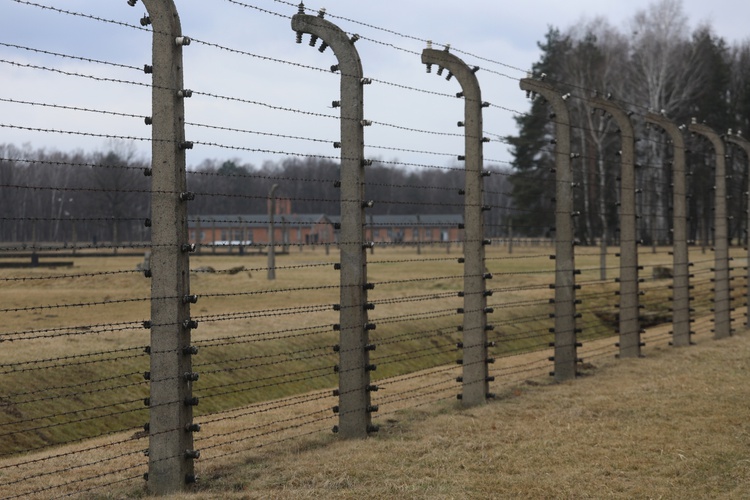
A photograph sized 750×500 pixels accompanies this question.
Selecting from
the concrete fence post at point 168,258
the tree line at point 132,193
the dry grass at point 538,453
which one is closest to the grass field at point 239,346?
the concrete fence post at point 168,258

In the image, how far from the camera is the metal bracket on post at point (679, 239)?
637 inches

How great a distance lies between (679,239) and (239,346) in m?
7.45

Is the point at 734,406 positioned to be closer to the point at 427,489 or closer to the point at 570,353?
the point at 570,353

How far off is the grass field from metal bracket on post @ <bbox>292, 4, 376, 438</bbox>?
0.91 feet

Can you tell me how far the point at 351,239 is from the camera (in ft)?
30.0

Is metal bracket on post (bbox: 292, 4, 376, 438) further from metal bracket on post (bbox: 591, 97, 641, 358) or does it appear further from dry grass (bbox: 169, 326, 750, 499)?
metal bracket on post (bbox: 591, 97, 641, 358)

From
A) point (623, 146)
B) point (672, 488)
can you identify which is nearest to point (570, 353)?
point (623, 146)

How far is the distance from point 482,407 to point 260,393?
5.31 meters

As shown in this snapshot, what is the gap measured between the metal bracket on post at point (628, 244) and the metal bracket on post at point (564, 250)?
A: 2144 millimetres

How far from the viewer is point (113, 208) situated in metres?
73.9

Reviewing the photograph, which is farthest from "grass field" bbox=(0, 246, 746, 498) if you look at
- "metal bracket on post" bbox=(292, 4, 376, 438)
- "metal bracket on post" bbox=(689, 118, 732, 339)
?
"metal bracket on post" bbox=(689, 118, 732, 339)

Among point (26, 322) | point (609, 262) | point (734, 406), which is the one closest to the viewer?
point (734, 406)

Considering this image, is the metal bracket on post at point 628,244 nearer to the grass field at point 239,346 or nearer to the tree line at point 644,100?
the grass field at point 239,346

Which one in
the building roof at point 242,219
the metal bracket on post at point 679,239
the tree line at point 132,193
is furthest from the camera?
the tree line at point 132,193
